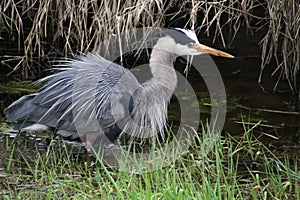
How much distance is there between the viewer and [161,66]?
13.3ft

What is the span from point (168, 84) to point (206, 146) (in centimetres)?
83

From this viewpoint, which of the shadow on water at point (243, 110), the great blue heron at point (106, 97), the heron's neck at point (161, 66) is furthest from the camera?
the heron's neck at point (161, 66)

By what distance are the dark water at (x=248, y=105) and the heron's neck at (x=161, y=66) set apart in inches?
16.6

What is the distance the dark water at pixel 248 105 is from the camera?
4.07m

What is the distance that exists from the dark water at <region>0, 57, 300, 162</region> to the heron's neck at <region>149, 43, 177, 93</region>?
16.6 inches

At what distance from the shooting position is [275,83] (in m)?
5.16

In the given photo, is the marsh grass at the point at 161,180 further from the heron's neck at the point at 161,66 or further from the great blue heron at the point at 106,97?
the heron's neck at the point at 161,66

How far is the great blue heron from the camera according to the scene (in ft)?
12.6

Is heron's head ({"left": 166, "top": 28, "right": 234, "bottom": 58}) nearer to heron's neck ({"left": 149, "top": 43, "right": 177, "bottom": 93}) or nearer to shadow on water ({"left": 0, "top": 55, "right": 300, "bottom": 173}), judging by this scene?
heron's neck ({"left": 149, "top": 43, "right": 177, "bottom": 93})

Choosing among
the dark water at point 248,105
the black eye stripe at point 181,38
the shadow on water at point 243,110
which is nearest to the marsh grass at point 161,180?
the shadow on water at point 243,110

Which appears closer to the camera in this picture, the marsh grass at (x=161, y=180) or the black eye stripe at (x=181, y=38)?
the marsh grass at (x=161, y=180)

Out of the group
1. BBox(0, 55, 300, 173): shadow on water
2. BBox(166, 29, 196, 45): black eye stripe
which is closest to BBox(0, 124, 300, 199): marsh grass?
BBox(0, 55, 300, 173): shadow on water

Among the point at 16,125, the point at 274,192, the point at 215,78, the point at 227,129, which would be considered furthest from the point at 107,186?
the point at 215,78

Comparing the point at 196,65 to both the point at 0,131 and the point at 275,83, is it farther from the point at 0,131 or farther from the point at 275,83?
the point at 0,131
